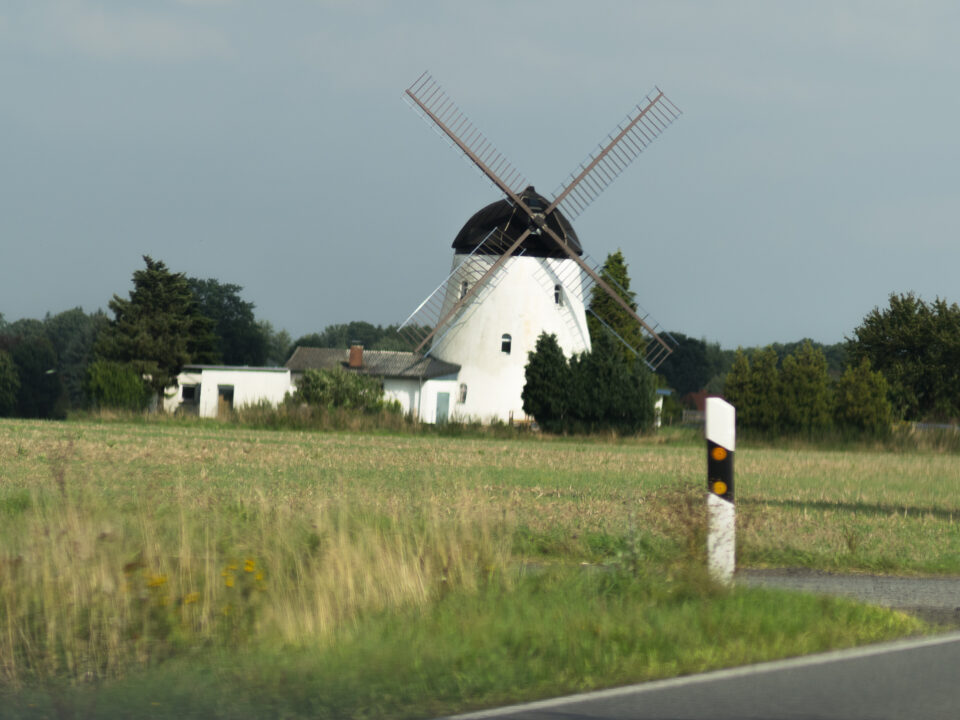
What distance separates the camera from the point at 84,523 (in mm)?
7789

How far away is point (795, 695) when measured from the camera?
5.61 m

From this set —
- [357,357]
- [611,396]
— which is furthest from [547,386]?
[357,357]

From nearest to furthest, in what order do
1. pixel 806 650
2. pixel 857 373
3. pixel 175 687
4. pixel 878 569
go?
1. pixel 175 687
2. pixel 806 650
3. pixel 878 569
4. pixel 857 373

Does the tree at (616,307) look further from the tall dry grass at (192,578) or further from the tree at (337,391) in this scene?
the tall dry grass at (192,578)

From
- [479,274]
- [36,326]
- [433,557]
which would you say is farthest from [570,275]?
[36,326]

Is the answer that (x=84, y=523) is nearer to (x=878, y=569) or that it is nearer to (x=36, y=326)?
(x=878, y=569)

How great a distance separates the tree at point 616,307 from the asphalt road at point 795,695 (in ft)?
176

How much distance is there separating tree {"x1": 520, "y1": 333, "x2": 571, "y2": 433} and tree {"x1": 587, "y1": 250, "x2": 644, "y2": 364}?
36.0 ft

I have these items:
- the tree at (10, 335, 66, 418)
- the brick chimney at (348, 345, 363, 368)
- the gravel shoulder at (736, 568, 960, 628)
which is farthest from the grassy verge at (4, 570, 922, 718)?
the tree at (10, 335, 66, 418)

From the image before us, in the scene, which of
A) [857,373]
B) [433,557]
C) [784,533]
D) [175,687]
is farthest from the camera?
[857,373]

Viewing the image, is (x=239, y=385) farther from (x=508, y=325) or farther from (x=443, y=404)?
(x=508, y=325)

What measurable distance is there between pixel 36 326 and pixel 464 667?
149243 mm

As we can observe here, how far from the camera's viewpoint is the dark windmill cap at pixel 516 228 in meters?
54.3

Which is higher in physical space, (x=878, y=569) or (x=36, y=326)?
(x=36, y=326)
